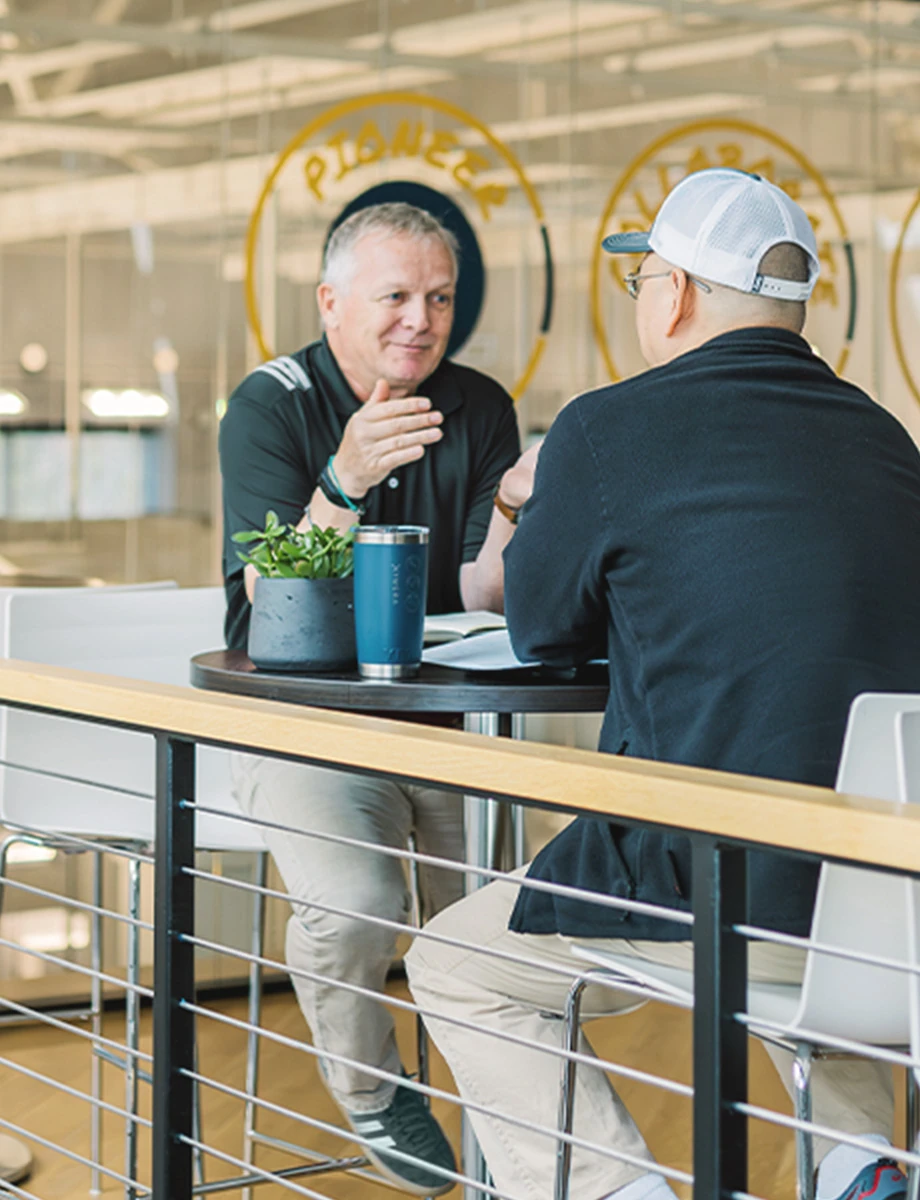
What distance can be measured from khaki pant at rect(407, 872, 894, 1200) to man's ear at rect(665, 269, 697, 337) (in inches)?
26.8

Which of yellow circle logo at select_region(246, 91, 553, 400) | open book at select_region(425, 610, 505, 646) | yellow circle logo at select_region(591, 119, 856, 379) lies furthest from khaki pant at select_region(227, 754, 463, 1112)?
yellow circle logo at select_region(591, 119, 856, 379)

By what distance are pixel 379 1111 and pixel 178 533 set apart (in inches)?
75.5

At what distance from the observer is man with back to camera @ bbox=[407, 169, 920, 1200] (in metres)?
1.67

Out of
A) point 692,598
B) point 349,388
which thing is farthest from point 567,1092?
point 349,388

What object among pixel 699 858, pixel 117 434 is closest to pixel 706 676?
pixel 699 858

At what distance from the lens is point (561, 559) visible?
1825 millimetres

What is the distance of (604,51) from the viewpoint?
175 inches

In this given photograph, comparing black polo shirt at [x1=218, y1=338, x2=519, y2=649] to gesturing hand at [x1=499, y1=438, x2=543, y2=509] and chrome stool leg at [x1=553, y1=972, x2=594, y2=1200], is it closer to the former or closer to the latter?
gesturing hand at [x1=499, y1=438, x2=543, y2=509]

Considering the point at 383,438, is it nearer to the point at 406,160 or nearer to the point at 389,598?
the point at 389,598

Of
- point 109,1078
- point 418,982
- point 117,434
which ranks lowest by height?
point 109,1078

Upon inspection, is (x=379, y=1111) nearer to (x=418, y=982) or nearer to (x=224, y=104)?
(x=418, y=982)

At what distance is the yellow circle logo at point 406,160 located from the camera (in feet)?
13.5

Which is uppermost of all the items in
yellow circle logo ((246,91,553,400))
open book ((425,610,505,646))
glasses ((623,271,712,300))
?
yellow circle logo ((246,91,553,400))

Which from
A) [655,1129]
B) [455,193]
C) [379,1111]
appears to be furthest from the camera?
[455,193]
